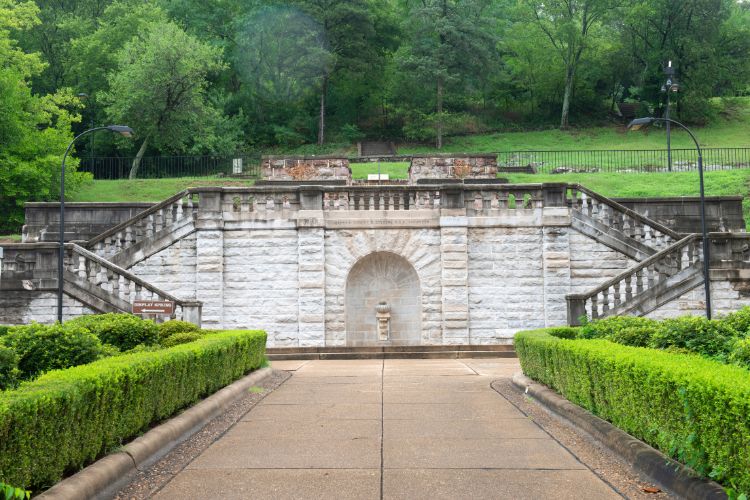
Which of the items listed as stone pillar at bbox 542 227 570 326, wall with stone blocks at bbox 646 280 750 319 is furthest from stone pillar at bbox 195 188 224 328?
wall with stone blocks at bbox 646 280 750 319

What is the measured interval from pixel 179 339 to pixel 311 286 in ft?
28.5

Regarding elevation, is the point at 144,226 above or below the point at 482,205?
below

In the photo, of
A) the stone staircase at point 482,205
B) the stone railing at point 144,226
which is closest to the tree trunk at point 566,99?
the stone staircase at point 482,205

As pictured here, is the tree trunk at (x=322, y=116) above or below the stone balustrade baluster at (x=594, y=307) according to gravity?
above

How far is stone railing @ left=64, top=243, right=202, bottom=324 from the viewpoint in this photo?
20266 mm

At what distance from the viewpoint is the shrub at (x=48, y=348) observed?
9.36 meters

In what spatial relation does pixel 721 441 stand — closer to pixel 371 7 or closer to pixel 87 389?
pixel 87 389

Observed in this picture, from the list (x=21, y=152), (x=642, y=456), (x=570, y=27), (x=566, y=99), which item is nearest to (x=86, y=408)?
(x=642, y=456)

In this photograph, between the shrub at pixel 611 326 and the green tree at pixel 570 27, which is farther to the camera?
the green tree at pixel 570 27

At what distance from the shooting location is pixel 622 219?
23.0 m

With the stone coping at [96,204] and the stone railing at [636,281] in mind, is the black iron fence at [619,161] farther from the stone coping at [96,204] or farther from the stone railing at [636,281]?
the stone coping at [96,204]

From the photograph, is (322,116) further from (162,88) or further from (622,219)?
(622,219)

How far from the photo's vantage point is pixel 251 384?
46.9 feet

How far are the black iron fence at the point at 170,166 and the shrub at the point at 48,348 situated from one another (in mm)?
34388
